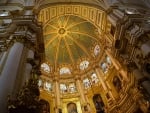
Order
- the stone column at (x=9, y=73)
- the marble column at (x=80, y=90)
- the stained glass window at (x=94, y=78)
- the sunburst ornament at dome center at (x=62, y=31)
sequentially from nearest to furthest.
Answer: the stone column at (x=9, y=73)
the marble column at (x=80, y=90)
the stained glass window at (x=94, y=78)
the sunburst ornament at dome center at (x=62, y=31)

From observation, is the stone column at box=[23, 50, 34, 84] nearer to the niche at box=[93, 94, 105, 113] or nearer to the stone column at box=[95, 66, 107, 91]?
the niche at box=[93, 94, 105, 113]

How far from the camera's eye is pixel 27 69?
35.1ft

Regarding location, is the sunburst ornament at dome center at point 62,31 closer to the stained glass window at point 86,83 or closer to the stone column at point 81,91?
the stone column at point 81,91

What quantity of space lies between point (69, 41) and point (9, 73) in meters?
22.3

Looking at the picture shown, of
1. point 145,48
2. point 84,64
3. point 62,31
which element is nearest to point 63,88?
point 84,64

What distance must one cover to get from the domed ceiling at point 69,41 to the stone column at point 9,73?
17.8 meters

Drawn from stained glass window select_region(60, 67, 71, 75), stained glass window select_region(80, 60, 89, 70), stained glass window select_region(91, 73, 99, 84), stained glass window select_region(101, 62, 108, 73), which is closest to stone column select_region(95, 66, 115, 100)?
stained glass window select_region(101, 62, 108, 73)

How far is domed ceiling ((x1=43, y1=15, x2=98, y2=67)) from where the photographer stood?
29.0m

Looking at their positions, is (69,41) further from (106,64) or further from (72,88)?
(106,64)

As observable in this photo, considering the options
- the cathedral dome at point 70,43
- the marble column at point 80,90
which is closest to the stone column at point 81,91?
the marble column at point 80,90

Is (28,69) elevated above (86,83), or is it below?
below

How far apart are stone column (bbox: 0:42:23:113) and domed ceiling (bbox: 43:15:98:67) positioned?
58.6ft

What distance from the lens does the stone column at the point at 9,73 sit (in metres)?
8.00

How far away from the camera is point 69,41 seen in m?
31.3
